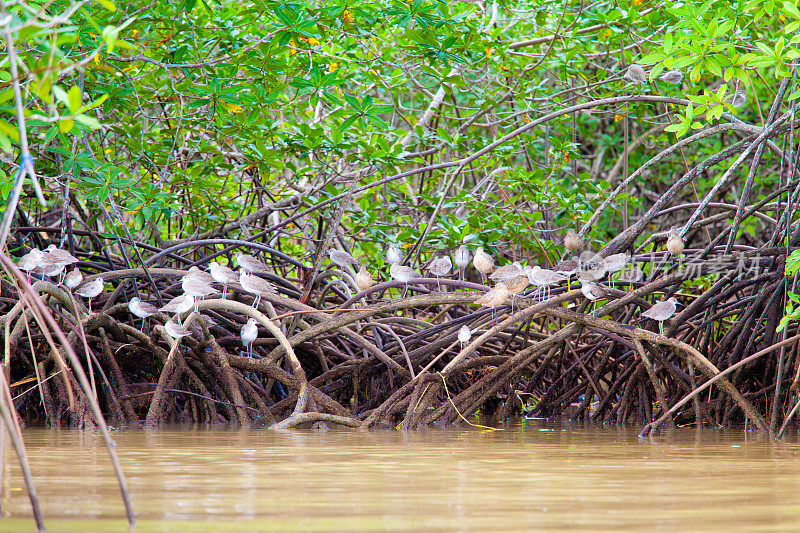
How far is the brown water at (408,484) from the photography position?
3.52ft

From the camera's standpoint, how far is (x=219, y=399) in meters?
3.13

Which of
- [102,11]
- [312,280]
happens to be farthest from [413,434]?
[102,11]

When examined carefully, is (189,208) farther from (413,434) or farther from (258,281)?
(413,434)

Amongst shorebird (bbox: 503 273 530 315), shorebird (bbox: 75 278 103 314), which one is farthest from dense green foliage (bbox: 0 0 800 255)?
shorebird (bbox: 503 273 530 315)

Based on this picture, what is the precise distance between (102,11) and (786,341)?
98.9 inches

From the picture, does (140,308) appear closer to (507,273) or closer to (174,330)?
(174,330)

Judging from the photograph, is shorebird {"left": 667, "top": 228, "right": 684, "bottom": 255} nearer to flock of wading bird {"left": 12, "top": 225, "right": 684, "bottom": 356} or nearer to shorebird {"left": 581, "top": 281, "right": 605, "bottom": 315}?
flock of wading bird {"left": 12, "top": 225, "right": 684, "bottom": 356}

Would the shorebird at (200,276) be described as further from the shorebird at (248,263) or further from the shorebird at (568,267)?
the shorebird at (568,267)

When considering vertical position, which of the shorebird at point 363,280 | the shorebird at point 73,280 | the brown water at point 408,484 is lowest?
the brown water at point 408,484

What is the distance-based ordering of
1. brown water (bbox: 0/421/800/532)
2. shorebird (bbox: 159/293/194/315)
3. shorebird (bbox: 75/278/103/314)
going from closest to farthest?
1. brown water (bbox: 0/421/800/532)
2. shorebird (bbox: 159/293/194/315)
3. shorebird (bbox: 75/278/103/314)

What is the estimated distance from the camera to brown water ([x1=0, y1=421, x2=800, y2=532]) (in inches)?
42.3

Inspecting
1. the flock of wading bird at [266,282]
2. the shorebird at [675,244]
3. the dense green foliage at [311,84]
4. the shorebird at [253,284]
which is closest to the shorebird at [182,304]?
the flock of wading bird at [266,282]

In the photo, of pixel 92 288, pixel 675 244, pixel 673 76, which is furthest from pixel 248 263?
pixel 673 76

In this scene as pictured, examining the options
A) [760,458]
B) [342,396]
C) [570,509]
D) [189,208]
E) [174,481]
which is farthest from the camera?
[189,208]
